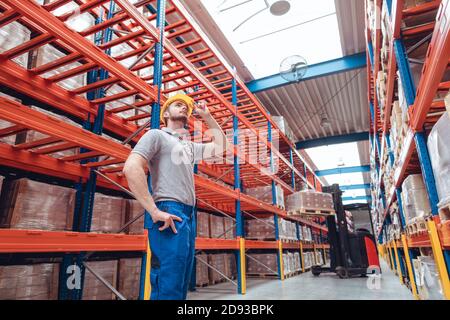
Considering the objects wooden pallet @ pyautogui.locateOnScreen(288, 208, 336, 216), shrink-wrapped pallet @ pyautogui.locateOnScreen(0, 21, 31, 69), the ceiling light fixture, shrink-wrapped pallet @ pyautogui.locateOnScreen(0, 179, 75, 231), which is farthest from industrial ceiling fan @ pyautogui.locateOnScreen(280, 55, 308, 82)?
shrink-wrapped pallet @ pyautogui.locateOnScreen(0, 179, 75, 231)

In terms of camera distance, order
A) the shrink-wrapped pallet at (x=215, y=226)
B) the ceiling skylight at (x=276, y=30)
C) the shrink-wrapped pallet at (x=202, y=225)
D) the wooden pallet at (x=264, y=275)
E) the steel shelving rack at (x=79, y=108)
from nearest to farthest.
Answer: the steel shelving rack at (x=79, y=108) < the shrink-wrapped pallet at (x=202, y=225) < the shrink-wrapped pallet at (x=215, y=226) < the ceiling skylight at (x=276, y=30) < the wooden pallet at (x=264, y=275)

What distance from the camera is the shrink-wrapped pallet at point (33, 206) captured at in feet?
9.68

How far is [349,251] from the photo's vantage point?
7926 millimetres

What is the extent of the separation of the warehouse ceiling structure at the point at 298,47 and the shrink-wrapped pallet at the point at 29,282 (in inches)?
257

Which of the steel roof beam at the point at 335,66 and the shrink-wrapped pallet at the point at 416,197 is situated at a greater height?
the steel roof beam at the point at 335,66

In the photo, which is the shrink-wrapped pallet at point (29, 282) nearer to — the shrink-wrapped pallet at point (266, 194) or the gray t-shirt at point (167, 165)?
the gray t-shirt at point (167, 165)

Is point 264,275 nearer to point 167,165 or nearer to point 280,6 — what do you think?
point 280,6

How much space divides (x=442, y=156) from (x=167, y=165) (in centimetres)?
206

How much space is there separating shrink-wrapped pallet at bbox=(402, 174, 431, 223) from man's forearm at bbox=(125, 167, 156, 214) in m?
3.10

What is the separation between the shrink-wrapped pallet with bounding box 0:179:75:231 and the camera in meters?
2.95

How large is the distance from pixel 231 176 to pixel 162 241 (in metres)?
6.35

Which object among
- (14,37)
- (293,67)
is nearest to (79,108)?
(14,37)

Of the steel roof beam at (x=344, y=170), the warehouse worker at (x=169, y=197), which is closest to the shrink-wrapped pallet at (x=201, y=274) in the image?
the warehouse worker at (x=169, y=197)

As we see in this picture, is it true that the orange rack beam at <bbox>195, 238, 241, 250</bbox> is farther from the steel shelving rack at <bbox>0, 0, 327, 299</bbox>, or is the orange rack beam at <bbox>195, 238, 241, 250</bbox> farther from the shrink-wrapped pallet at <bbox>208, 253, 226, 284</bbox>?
the shrink-wrapped pallet at <bbox>208, 253, 226, 284</bbox>
